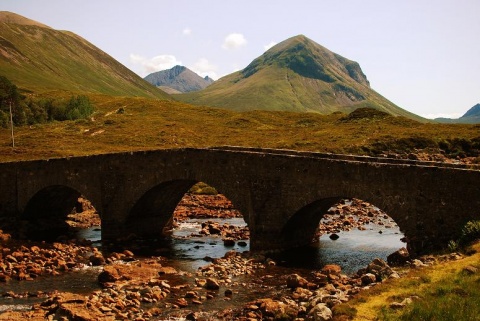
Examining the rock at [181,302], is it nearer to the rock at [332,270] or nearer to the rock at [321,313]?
the rock at [321,313]

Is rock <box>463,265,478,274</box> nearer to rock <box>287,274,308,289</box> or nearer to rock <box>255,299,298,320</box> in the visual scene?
rock <box>255,299,298,320</box>

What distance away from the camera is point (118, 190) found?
42094mm

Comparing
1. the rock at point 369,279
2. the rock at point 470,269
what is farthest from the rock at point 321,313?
the rock at point 470,269

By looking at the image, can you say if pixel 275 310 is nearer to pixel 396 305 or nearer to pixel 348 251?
pixel 396 305

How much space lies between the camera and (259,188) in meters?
34.3

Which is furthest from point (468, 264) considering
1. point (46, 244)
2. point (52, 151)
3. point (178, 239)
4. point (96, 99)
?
point (96, 99)

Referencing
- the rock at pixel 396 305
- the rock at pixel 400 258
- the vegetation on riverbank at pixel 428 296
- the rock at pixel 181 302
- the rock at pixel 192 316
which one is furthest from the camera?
the rock at pixel 400 258

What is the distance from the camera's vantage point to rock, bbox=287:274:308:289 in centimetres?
2689

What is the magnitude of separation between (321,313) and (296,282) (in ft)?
26.9

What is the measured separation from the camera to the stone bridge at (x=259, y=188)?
26.6 meters

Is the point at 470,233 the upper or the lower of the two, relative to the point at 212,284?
upper

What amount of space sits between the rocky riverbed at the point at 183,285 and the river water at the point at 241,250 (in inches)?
19.7

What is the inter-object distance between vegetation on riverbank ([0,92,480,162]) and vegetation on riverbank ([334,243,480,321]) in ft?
174

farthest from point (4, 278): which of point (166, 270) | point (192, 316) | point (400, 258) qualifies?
point (400, 258)
